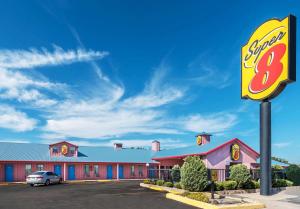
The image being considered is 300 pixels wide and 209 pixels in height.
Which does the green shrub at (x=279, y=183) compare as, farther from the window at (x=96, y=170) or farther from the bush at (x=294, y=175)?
the window at (x=96, y=170)

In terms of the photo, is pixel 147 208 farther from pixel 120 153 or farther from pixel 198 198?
pixel 120 153

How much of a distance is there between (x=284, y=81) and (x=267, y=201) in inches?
274

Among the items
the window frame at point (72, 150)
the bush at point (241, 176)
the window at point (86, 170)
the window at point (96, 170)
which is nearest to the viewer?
the bush at point (241, 176)

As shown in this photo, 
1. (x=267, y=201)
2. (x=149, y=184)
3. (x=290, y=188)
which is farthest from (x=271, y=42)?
(x=149, y=184)

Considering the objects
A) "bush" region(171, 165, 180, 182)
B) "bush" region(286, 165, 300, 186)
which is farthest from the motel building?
"bush" region(286, 165, 300, 186)

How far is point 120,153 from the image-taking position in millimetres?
45625

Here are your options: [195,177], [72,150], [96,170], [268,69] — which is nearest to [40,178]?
[72,150]

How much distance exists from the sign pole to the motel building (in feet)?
32.6

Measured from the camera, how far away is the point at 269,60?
1973 cm

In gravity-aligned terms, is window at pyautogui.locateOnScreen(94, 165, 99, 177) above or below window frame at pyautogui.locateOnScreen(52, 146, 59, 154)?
below

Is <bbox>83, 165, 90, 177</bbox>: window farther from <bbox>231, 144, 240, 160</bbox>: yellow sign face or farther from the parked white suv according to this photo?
<bbox>231, 144, 240, 160</bbox>: yellow sign face

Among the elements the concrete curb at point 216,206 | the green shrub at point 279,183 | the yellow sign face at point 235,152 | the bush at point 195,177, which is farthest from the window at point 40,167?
the green shrub at point 279,183

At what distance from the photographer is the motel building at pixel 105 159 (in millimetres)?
31703

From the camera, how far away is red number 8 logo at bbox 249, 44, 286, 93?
18.8 metres
